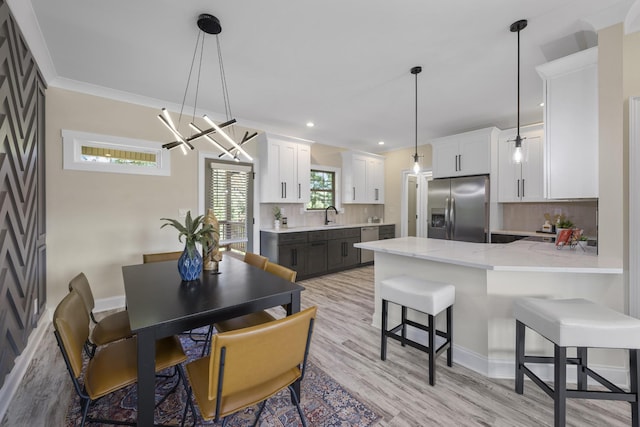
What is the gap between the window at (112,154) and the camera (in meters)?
3.22

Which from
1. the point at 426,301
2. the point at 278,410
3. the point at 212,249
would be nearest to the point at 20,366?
the point at 212,249

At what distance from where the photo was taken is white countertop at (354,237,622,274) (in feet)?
6.09

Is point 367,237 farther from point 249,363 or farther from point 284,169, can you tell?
point 249,363

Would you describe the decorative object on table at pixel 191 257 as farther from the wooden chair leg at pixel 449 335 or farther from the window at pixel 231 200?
the window at pixel 231 200

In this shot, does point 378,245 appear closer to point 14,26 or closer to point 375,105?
point 375,105

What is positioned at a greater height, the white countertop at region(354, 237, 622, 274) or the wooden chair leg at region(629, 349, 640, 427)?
the white countertop at region(354, 237, 622, 274)

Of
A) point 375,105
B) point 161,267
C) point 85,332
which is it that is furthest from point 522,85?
point 85,332

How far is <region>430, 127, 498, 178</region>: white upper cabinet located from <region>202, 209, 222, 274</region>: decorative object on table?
4.29 meters

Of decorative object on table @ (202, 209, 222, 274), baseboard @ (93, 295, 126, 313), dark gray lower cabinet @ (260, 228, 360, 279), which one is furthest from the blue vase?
dark gray lower cabinet @ (260, 228, 360, 279)

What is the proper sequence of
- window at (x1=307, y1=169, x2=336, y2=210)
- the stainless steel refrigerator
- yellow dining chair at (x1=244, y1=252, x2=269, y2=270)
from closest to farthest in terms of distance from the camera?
yellow dining chair at (x1=244, y1=252, x2=269, y2=270) < the stainless steel refrigerator < window at (x1=307, y1=169, x2=336, y2=210)

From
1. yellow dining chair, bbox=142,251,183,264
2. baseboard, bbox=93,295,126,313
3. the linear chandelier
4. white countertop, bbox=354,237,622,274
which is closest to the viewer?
white countertop, bbox=354,237,622,274

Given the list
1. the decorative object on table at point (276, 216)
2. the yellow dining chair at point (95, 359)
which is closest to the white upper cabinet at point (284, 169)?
the decorative object on table at point (276, 216)

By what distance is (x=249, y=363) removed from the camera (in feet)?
3.82

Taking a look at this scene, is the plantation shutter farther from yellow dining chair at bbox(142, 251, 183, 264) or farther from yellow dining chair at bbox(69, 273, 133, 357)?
yellow dining chair at bbox(69, 273, 133, 357)
